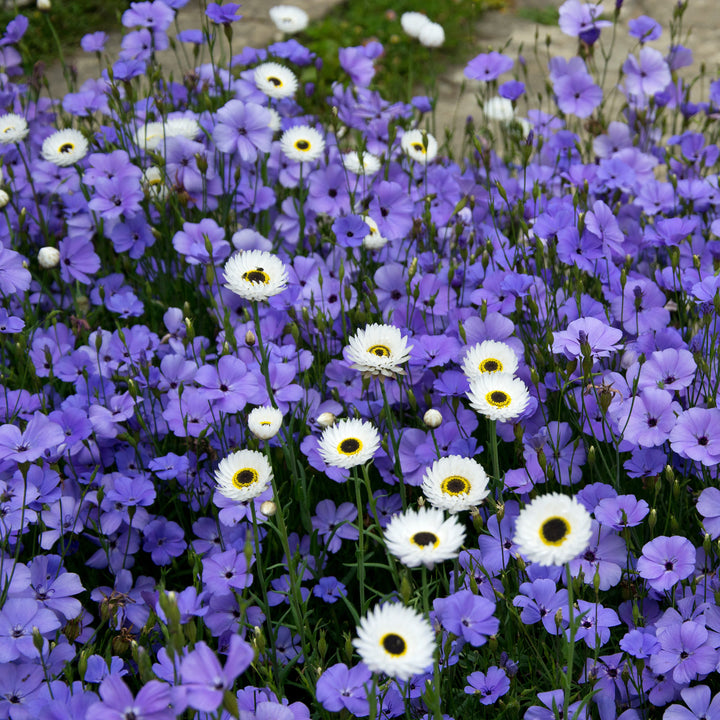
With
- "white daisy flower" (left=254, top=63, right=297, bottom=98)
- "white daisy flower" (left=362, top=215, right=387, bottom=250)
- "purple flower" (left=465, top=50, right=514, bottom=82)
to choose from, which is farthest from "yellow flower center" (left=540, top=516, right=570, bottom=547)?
"purple flower" (left=465, top=50, right=514, bottom=82)

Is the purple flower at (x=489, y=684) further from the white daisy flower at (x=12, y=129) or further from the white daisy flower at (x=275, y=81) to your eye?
the white daisy flower at (x=12, y=129)

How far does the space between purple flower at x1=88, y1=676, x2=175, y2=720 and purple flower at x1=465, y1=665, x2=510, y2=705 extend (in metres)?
0.56

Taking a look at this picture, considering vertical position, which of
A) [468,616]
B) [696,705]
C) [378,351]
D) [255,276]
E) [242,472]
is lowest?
[696,705]

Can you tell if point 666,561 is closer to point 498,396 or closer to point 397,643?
point 498,396

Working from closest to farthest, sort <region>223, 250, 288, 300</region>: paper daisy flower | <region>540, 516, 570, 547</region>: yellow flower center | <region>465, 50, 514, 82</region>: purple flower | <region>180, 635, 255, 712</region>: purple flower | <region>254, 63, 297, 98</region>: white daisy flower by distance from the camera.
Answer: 1. <region>180, 635, 255, 712</region>: purple flower
2. <region>540, 516, 570, 547</region>: yellow flower center
3. <region>223, 250, 288, 300</region>: paper daisy flower
4. <region>254, 63, 297, 98</region>: white daisy flower
5. <region>465, 50, 514, 82</region>: purple flower

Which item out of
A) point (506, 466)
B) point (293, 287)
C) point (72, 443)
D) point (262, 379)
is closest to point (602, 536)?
point (506, 466)

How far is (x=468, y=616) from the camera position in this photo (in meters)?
1.39

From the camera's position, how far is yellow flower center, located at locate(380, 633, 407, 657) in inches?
39.8

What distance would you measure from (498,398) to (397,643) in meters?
0.56

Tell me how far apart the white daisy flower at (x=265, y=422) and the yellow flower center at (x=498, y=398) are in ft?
1.19

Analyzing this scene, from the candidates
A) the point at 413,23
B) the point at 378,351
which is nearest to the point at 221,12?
the point at 413,23

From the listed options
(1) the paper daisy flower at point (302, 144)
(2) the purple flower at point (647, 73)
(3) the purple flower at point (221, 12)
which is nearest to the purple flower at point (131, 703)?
(1) the paper daisy flower at point (302, 144)

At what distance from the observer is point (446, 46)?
463 cm

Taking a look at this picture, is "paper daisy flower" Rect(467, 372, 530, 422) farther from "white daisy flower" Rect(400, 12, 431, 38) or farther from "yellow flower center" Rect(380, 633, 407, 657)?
"white daisy flower" Rect(400, 12, 431, 38)
